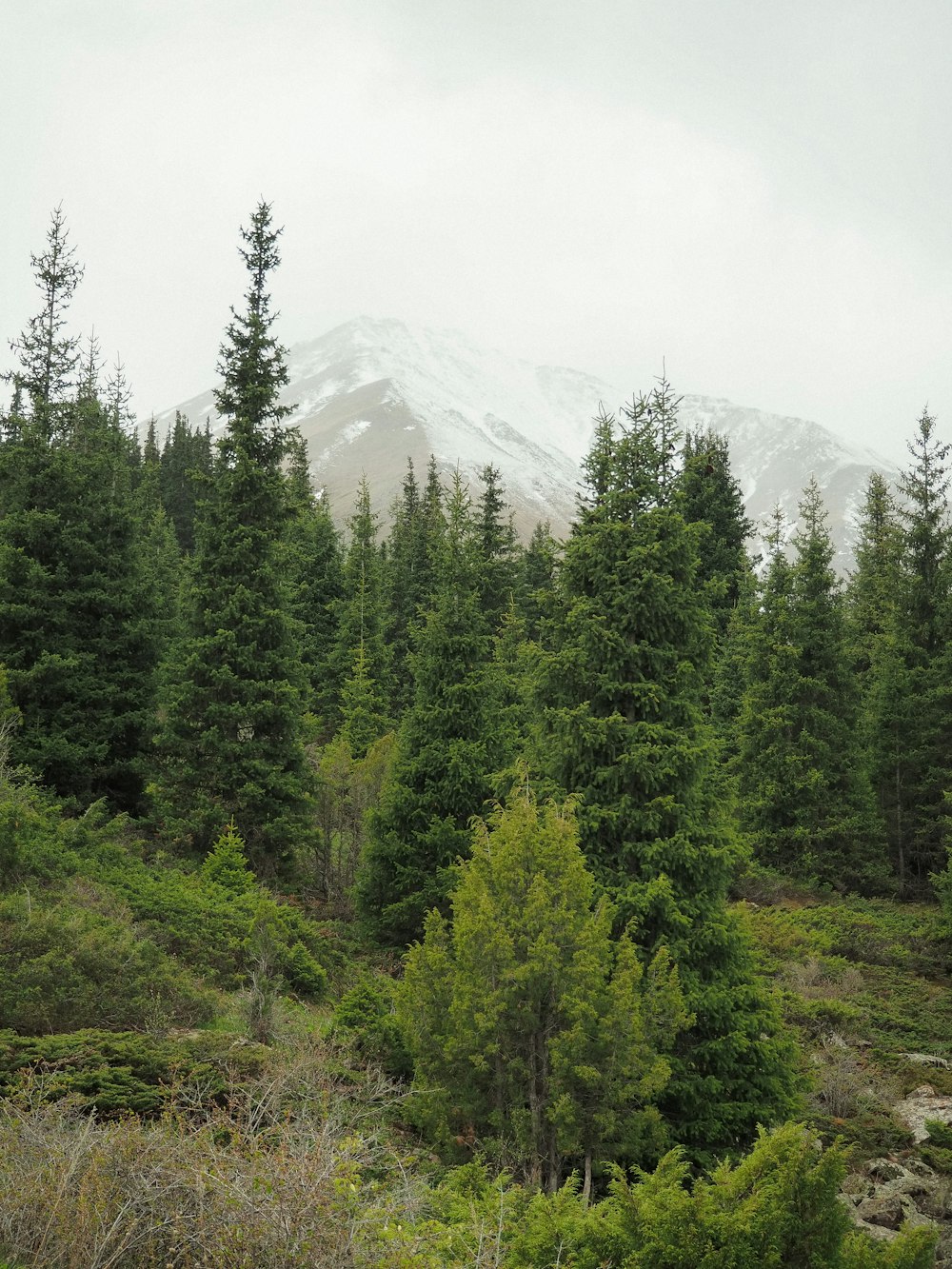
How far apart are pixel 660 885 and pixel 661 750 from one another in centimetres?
186

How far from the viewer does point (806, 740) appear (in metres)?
26.8

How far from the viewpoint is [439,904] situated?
692 inches

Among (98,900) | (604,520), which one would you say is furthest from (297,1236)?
(604,520)

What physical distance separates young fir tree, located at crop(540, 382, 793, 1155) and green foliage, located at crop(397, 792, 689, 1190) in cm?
198

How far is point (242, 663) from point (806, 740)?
16.9 metres

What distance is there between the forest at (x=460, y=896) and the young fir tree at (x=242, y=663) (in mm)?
101

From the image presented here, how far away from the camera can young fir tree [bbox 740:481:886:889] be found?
2648 cm

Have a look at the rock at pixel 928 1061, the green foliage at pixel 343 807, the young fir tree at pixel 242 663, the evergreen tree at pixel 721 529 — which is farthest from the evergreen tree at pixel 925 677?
the young fir tree at pixel 242 663

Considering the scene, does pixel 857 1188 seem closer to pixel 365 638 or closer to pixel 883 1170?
pixel 883 1170

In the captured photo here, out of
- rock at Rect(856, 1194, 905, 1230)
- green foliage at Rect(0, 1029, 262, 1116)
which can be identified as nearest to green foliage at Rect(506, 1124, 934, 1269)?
green foliage at Rect(0, 1029, 262, 1116)

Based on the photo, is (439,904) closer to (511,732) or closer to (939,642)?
(511,732)

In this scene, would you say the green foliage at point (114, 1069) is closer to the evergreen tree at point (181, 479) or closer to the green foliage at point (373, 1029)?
the green foliage at point (373, 1029)

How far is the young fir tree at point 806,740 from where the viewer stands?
26484 mm

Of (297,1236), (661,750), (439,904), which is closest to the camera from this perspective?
(297,1236)
